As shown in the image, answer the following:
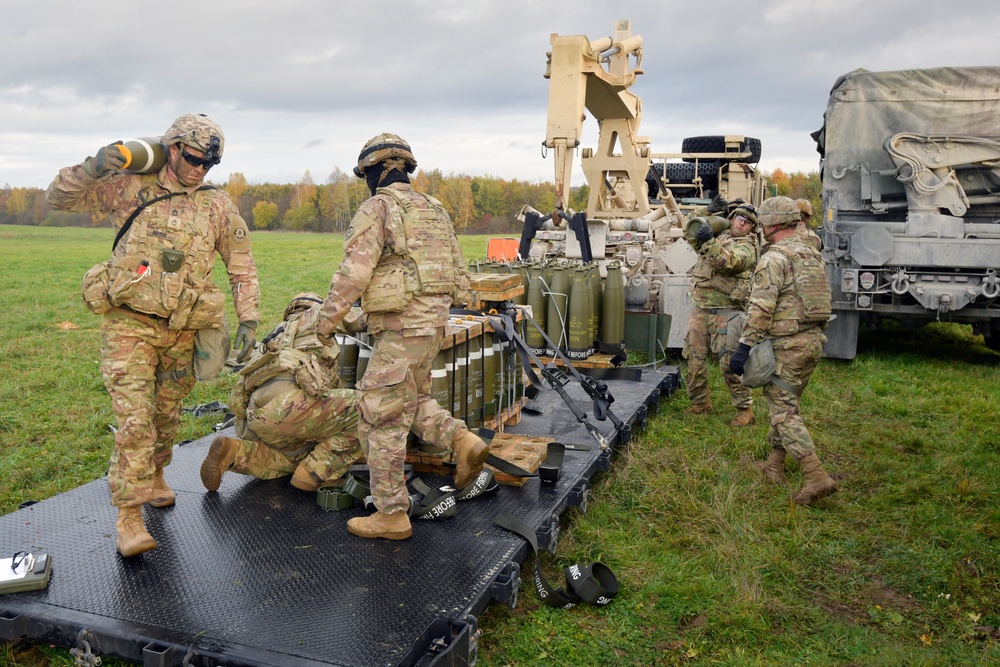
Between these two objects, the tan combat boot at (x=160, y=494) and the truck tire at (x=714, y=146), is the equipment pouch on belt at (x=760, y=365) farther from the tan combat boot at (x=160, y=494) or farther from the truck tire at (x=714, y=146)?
the truck tire at (x=714, y=146)

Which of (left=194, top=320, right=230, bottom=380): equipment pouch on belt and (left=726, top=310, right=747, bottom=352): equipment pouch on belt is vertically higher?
(left=194, top=320, right=230, bottom=380): equipment pouch on belt

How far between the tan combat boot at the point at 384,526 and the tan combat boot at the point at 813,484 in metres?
2.71

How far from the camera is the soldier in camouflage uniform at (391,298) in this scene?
4.27 metres

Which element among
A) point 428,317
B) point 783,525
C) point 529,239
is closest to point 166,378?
point 428,317

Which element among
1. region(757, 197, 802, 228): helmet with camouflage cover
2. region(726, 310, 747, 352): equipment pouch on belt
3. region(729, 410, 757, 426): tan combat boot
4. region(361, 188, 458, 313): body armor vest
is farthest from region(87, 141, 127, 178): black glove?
region(729, 410, 757, 426): tan combat boot

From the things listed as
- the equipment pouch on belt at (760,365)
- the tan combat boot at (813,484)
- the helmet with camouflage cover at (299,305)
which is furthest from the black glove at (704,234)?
the helmet with camouflage cover at (299,305)

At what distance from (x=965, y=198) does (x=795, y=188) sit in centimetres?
3836

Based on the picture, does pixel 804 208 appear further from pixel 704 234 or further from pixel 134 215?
pixel 134 215

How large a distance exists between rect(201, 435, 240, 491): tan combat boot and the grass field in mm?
1059

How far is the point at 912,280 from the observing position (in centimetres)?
930

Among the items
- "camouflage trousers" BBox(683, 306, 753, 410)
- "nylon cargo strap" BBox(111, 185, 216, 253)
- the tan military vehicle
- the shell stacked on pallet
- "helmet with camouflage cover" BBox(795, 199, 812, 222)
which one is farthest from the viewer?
the tan military vehicle

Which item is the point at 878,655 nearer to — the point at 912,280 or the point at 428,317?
the point at 428,317

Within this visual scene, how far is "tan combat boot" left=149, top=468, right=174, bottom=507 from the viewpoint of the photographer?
4.73 meters

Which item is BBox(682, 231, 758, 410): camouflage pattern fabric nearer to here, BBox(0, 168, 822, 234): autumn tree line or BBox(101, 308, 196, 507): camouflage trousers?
BBox(101, 308, 196, 507): camouflage trousers
